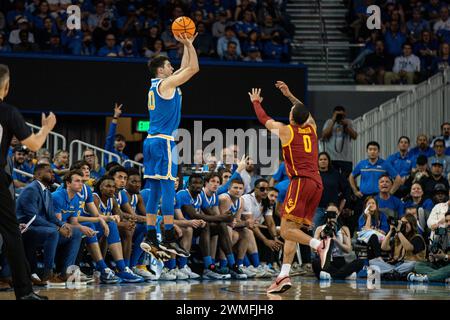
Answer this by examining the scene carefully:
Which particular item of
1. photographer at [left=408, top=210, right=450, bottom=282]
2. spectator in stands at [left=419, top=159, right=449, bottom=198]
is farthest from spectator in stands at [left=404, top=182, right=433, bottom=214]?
photographer at [left=408, top=210, right=450, bottom=282]

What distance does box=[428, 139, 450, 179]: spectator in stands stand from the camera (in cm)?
1888

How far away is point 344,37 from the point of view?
968 inches

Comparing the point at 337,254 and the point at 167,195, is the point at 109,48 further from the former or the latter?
the point at 167,195

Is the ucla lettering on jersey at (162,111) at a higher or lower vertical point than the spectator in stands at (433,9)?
lower

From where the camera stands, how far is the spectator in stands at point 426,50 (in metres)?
23.2

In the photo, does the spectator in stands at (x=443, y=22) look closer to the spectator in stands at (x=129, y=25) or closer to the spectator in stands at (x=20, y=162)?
the spectator in stands at (x=129, y=25)

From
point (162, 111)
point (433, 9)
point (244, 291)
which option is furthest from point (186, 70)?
point (433, 9)

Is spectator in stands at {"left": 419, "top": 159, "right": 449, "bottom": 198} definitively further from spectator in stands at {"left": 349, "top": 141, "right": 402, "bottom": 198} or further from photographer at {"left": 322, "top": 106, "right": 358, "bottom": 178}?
photographer at {"left": 322, "top": 106, "right": 358, "bottom": 178}

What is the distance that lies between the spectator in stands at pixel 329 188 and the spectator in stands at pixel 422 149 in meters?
2.95

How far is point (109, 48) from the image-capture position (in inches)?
859

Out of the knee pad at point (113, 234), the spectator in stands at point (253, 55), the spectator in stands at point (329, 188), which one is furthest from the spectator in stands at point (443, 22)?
the knee pad at point (113, 234)

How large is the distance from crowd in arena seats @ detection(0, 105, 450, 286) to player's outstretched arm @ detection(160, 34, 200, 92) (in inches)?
59.5

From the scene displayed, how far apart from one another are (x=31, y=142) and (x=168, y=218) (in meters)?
3.35
